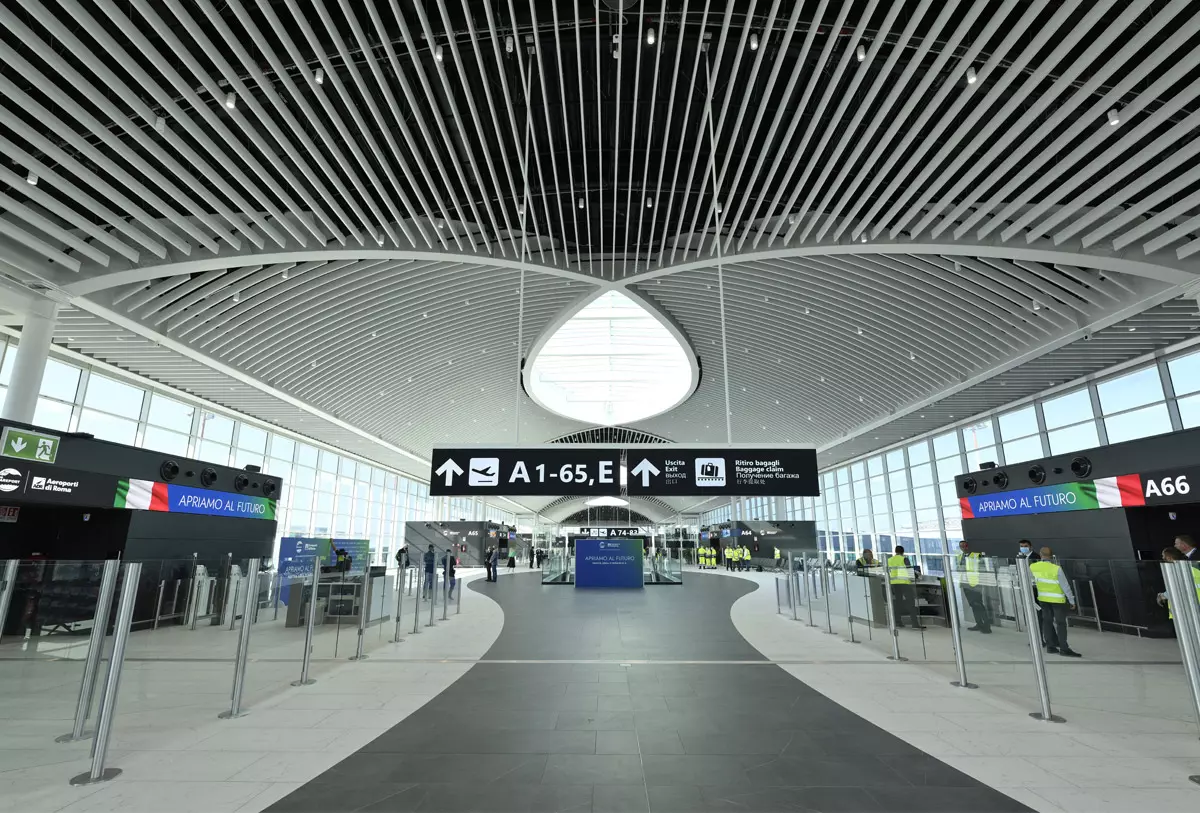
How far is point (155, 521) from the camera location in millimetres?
12180

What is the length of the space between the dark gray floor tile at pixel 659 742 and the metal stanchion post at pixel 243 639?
12.1 feet

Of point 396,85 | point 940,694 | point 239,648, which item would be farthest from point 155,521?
point 940,694

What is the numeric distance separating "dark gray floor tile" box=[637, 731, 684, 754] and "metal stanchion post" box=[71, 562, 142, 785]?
3.57 m

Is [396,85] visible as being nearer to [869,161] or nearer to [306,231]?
[306,231]

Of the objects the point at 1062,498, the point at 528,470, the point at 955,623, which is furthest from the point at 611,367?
the point at 955,623

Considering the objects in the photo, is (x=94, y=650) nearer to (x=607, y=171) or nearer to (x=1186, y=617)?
(x=1186, y=617)

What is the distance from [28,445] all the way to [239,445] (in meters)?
13.6

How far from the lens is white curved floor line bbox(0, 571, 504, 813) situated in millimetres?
3467

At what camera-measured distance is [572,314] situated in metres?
15.8

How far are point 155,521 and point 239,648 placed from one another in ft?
28.9

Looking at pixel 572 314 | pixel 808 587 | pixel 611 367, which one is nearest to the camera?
pixel 808 587

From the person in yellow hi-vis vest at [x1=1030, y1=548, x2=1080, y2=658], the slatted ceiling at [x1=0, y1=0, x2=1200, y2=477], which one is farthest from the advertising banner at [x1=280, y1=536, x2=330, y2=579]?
the person in yellow hi-vis vest at [x1=1030, y1=548, x2=1080, y2=658]

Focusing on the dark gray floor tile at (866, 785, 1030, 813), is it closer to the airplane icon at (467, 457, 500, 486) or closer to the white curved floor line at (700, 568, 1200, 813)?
the white curved floor line at (700, 568, 1200, 813)

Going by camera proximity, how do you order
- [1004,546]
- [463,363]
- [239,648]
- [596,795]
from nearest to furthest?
[596,795]
[239,648]
[1004,546]
[463,363]
